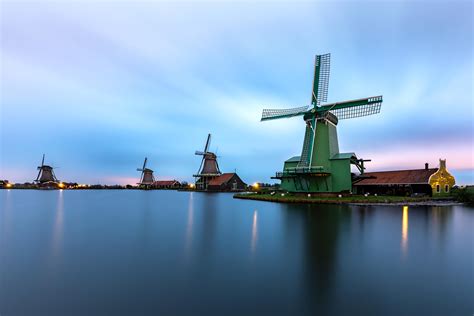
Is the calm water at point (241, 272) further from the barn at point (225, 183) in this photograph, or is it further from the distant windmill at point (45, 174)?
the distant windmill at point (45, 174)

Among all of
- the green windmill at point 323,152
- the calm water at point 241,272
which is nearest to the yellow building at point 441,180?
the green windmill at point 323,152

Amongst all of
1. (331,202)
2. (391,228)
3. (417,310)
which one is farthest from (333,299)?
(331,202)

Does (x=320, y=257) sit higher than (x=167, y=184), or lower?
lower

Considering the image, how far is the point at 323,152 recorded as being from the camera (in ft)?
95.3

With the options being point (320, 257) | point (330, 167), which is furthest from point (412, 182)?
point (320, 257)

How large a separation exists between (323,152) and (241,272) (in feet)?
81.5

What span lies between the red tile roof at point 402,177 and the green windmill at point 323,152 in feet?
7.65

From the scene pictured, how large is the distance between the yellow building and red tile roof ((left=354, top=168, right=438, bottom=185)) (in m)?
0.66

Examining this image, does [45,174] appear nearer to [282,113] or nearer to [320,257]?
[282,113]

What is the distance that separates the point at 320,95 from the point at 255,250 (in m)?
27.1

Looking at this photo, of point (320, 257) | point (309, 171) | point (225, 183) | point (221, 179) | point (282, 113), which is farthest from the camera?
point (221, 179)

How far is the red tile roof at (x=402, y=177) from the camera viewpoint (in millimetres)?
28781

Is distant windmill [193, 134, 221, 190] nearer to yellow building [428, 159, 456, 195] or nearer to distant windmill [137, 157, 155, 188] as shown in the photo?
distant windmill [137, 157, 155, 188]

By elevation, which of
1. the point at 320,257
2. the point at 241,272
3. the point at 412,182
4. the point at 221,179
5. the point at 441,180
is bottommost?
the point at 241,272
